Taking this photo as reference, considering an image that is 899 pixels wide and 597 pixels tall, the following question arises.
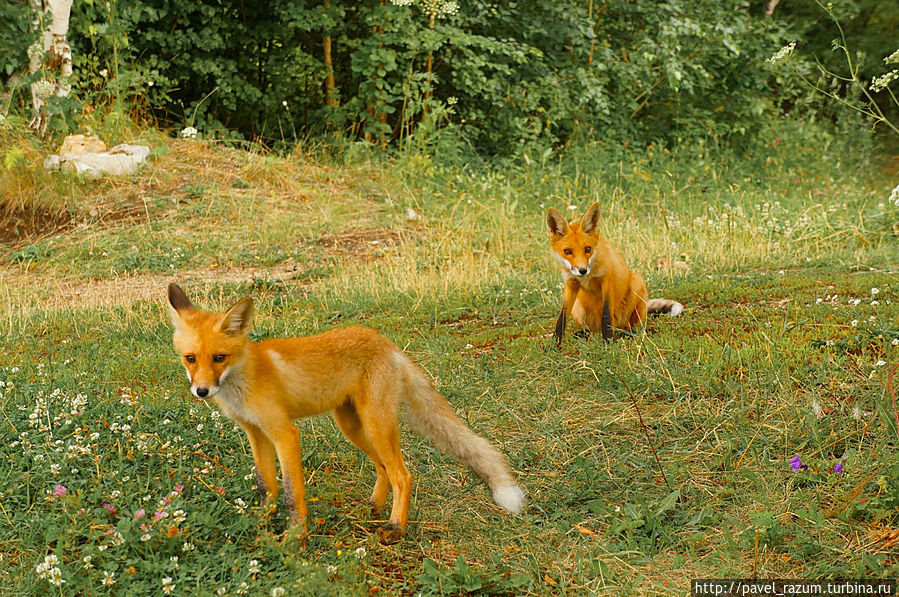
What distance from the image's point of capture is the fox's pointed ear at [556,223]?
5914 mm

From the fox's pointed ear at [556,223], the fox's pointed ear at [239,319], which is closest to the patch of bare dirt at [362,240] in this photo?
the fox's pointed ear at [556,223]

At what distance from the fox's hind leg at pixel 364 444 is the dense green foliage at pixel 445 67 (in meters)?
9.84

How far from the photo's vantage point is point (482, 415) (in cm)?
489

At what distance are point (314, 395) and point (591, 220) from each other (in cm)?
299

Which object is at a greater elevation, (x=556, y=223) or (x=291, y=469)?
(x=556, y=223)

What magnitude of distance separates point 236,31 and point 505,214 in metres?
7.08

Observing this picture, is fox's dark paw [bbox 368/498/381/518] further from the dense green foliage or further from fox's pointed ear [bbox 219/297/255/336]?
the dense green foliage

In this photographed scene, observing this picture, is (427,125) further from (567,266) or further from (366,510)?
(366,510)

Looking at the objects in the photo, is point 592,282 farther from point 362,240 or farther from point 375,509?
point 362,240

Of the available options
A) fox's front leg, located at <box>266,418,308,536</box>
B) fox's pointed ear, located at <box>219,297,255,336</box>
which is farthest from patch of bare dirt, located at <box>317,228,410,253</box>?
fox's front leg, located at <box>266,418,308,536</box>

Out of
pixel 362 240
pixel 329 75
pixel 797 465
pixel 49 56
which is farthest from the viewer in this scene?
pixel 329 75

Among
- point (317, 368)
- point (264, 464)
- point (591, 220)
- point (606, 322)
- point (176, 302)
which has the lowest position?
point (264, 464)

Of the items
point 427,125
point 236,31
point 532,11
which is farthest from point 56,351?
point 532,11

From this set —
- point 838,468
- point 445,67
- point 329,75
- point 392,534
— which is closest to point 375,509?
point 392,534
